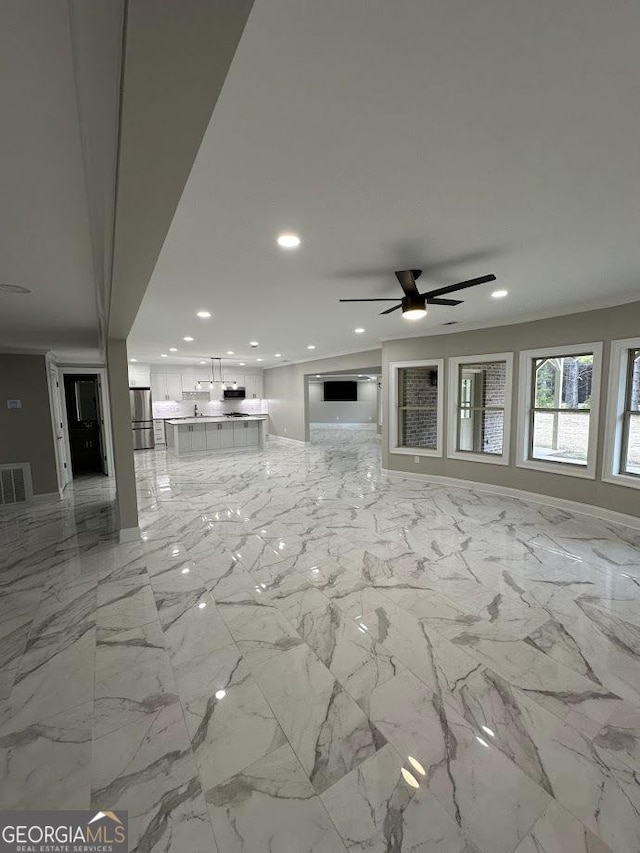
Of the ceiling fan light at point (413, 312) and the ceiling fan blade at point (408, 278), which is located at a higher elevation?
the ceiling fan blade at point (408, 278)

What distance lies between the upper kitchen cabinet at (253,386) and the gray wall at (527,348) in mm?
6688

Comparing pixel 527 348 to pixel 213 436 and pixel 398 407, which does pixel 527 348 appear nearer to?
pixel 398 407

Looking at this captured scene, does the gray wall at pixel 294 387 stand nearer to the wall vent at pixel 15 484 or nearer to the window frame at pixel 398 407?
the window frame at pixel 398 407

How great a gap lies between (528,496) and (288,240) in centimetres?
476

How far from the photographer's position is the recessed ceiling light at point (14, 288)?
9.29 ft

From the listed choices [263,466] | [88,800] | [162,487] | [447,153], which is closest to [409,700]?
[88,800]

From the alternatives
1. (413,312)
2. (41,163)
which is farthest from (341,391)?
(41,163)

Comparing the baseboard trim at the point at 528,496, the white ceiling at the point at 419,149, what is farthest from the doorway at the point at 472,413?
the white ceiling at the point at 419,149

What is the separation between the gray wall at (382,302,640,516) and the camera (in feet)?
13.5

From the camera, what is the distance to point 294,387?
10820 mm

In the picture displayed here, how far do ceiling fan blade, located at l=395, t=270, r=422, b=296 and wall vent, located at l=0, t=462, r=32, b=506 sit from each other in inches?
245

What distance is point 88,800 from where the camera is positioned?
4.54ft

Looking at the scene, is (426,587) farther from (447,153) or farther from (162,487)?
(162,487)

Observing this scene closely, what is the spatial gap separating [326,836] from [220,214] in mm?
2837
